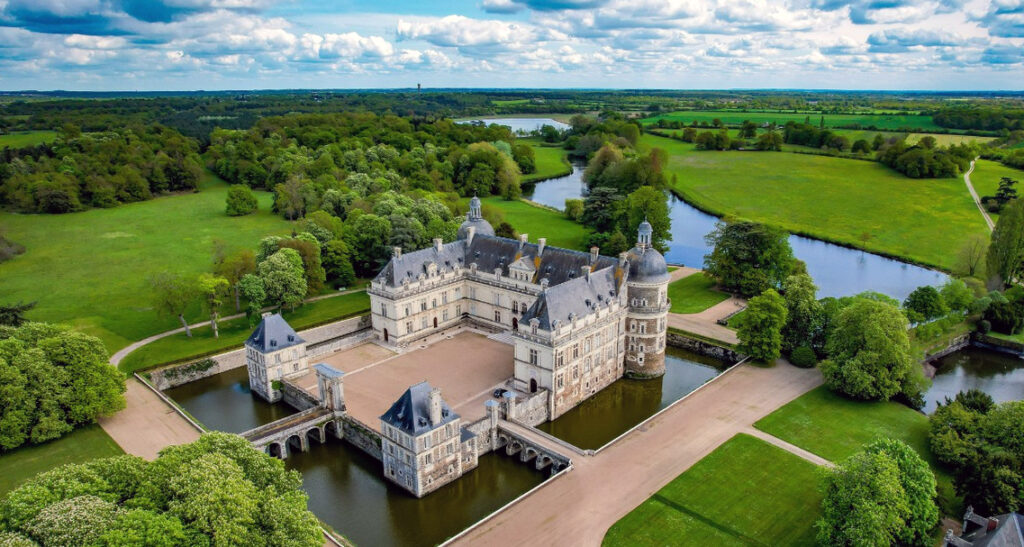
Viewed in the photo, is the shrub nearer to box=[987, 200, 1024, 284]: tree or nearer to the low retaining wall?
box=[987, 200, 1024, 284]: tree

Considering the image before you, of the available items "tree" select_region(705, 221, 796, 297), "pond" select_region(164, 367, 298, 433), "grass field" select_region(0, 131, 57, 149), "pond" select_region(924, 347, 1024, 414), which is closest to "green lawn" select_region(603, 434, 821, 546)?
"pond" select_region(924, 347, 1024, 414)

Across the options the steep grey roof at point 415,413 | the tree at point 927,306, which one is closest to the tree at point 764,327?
the tree at point 927,306

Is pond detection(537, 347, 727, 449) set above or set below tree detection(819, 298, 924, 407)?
below

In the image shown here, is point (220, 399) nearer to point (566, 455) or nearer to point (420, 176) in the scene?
point (566, 455)

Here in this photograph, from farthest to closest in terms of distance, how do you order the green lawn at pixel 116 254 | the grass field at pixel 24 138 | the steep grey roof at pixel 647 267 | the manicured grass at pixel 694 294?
the grass field at pixel 24 138
the manicured grass at pixel 694 294
the green lawn at pixel 116 254
the steep grey roof at pixel 647 267

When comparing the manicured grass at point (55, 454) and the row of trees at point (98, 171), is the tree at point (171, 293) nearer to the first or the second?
the manicured grass at point (55, 454)

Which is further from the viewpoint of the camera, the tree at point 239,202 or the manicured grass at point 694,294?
the tree at point 239,202
